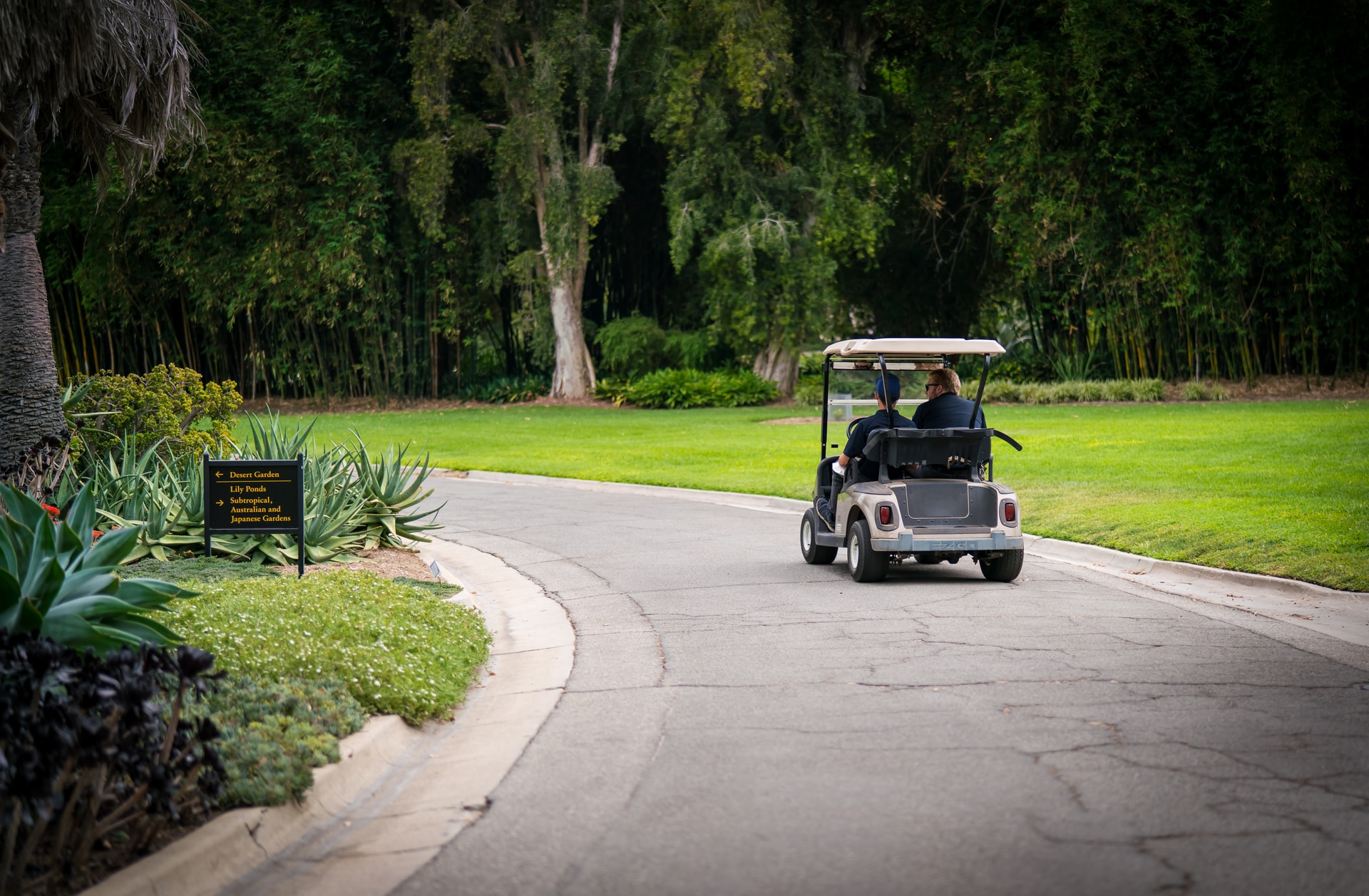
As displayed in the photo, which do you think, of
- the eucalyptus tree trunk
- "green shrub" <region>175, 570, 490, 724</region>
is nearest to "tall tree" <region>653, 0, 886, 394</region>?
the eucalyptus tree trunk

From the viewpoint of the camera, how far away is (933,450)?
32.2 ft

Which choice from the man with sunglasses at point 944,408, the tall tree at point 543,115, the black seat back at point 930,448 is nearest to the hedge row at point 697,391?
the tall tree at point 543,115

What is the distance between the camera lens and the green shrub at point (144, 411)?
38.3 feet

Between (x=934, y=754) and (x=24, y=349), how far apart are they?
320 inches

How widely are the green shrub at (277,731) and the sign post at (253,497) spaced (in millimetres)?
3127

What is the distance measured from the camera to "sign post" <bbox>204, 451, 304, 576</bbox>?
8727mm

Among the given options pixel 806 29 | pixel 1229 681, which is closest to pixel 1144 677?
pixel 1229 681

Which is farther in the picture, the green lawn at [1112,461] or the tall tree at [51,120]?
the green lawn at [1112,461]

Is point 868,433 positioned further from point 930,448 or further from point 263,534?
point 263,534

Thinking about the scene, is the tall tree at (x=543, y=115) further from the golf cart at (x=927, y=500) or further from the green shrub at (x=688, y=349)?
the golf cart at (x=927, y=500)

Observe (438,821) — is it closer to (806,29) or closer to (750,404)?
(750,404)

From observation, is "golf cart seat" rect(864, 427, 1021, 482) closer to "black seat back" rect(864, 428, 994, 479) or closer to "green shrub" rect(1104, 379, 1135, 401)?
"black seat back" rect(864, 428, 994, 479)

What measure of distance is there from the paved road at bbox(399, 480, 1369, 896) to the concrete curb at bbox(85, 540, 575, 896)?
15 centimetres

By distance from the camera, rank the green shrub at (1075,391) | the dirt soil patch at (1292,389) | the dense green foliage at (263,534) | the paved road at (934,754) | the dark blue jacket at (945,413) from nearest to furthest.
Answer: the paved road at (934,754), the dense green foliage at (263,534), the dark blue jacket at (945,413), the dirt soil patch at (1292,389), the green shrub at (1075,391)
